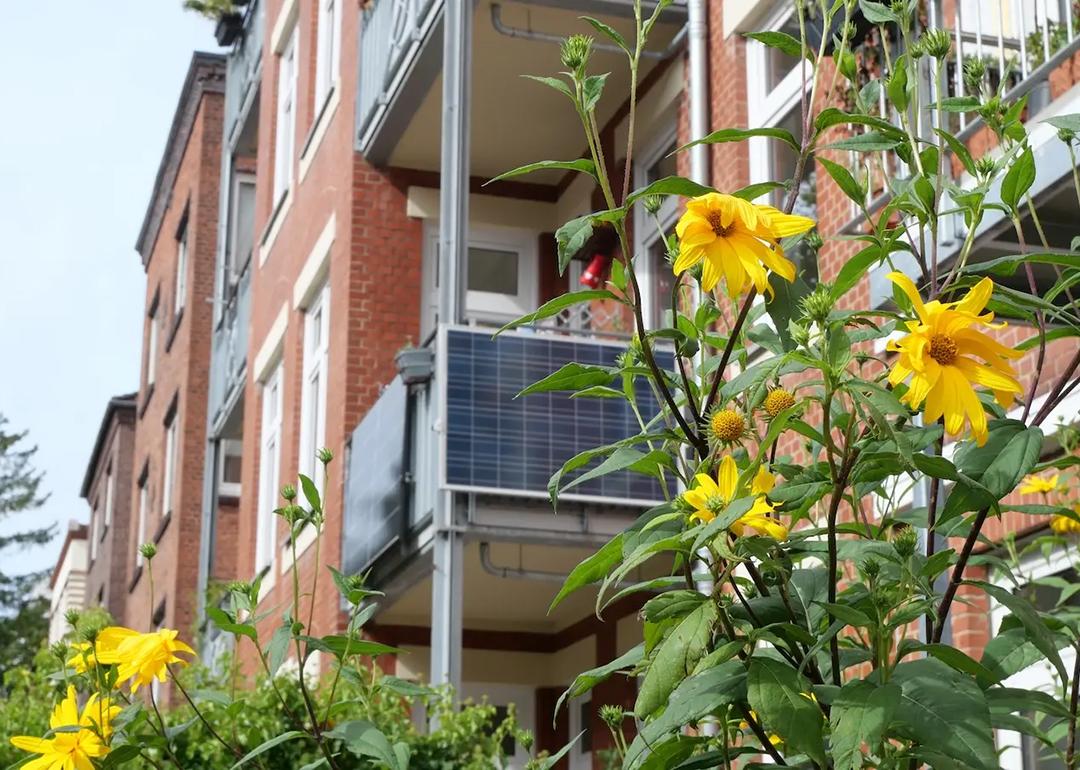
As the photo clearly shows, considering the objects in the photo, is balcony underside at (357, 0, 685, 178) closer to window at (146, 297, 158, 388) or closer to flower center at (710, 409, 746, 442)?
flower center at (710, 409, 746, 442)

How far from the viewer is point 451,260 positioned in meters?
10.4

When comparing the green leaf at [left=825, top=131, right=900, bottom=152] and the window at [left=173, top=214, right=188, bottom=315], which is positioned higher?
the window at [left=173, top=214, right=188, bottom=315]

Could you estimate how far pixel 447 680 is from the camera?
32.4ft

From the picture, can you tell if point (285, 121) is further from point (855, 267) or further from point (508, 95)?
point (855, 267)

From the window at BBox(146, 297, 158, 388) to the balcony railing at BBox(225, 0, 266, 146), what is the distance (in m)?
7.47

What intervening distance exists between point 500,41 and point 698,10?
1.61 m

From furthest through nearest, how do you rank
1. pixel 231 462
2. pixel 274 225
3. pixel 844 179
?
pixel 231 462
pixel 274 225
pixel 844 179

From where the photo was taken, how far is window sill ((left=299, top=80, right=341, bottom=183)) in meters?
14.7

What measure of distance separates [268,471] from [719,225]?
14771 mm

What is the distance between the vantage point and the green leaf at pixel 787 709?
2.02m

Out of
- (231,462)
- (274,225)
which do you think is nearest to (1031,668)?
(274,225)

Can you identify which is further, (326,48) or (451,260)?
(326,48)

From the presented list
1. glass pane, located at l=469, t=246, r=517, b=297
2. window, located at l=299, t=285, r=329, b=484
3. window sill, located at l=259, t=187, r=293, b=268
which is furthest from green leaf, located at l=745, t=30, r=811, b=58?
window sill, located at l=259, t=187, r=293, b=268

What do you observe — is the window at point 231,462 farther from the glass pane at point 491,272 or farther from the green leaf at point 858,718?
the green leaf at point 858,718
